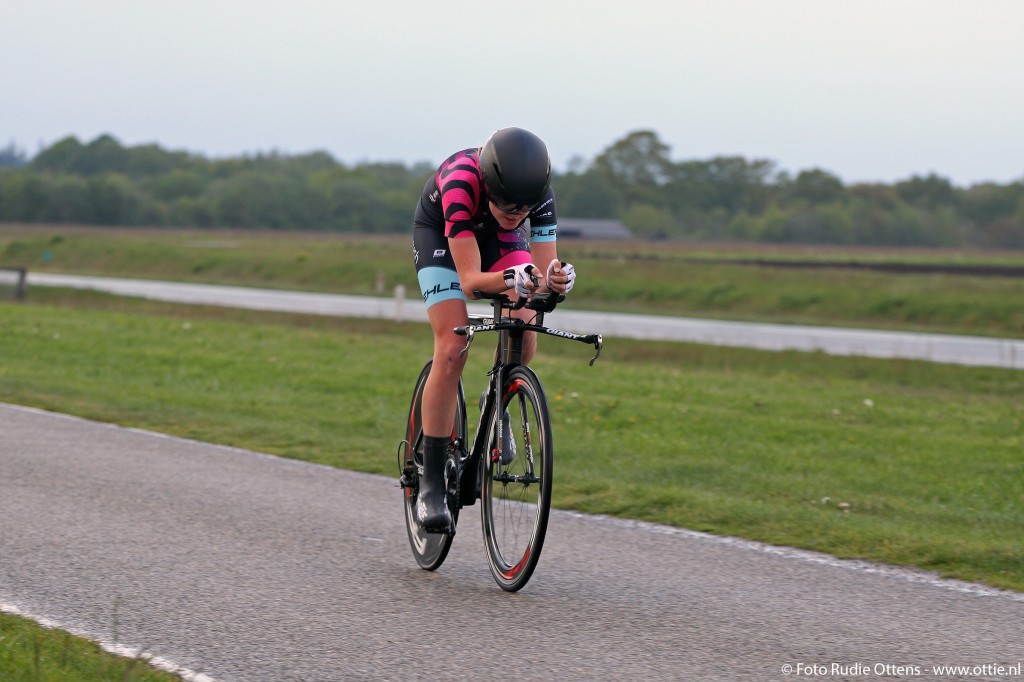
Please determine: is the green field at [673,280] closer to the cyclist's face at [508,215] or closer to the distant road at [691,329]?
the distant road at [691,329]

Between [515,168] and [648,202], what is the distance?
107666 millimetres

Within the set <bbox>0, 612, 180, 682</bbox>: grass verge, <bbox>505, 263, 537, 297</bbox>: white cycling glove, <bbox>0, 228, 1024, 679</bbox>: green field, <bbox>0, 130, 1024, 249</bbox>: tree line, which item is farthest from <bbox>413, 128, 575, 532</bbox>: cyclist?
<bbox>0, 130, 1024, 249</bbox>: tree line

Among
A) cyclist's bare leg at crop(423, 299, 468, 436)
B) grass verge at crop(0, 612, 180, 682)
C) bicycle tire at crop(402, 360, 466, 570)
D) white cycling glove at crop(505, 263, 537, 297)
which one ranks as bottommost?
grass verge at crop(0, 612, 180, 682)

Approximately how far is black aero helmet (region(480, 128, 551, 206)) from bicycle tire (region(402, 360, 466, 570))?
0.95 m

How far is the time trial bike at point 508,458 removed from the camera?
514 cm

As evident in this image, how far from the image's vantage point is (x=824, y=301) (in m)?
38.9

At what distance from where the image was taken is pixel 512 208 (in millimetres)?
5223

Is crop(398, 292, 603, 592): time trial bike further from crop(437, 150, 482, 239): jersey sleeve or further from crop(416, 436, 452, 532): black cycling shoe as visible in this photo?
crop(437, 150, 482, 239): jersey sleeve

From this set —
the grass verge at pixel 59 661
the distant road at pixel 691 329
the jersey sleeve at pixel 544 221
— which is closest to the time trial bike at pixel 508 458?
the jersey sleeve at pixel 544 221

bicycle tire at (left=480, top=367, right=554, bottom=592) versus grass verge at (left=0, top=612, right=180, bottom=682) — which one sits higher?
bicycle tire at (left=480, top=367, right=554, bottom=592)

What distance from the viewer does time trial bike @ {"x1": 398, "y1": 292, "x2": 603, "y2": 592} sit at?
5.14 m

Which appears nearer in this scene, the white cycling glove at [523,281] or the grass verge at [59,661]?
the grass verge at [59,661]

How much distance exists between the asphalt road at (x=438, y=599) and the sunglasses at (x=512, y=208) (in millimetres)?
1670

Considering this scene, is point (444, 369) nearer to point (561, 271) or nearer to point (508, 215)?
point (508, 215)
